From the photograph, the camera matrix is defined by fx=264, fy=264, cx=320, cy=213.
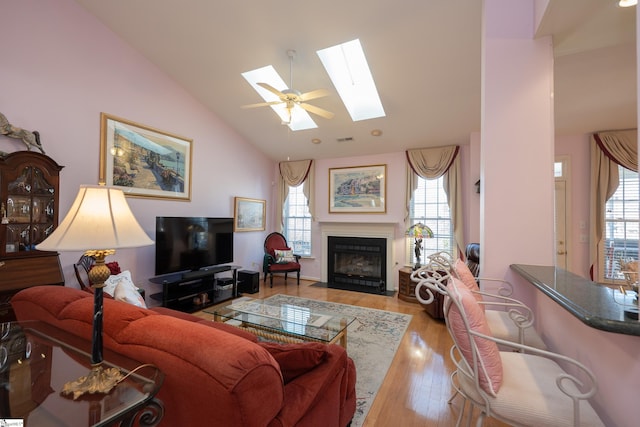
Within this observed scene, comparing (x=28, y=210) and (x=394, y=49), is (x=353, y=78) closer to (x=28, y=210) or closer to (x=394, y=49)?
(x=394, y=49)

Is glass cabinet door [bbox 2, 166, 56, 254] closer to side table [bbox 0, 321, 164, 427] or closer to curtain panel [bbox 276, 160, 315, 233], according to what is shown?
side table [bbox 0, 321, 164, 427]

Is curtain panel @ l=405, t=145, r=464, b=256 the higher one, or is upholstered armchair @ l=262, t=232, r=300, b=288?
curtain panel @ l=405, t=145, r=464, b=256

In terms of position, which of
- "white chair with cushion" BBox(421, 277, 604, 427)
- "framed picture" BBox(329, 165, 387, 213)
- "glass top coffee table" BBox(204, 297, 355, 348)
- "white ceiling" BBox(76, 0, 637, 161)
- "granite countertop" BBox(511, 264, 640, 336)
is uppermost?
"white ceiling" BBox(76, 0, 637, 161)

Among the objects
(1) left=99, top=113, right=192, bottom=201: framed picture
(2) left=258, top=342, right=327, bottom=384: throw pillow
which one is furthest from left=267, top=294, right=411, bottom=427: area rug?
(1) left=99, top=113, right=192, bottom=201: framed picture

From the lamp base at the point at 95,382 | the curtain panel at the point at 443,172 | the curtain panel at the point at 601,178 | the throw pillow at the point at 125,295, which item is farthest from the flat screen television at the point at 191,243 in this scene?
the curtain panel at the point at 601,178

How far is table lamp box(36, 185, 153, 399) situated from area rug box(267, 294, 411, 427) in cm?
161

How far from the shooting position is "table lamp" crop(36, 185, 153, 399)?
965 mm

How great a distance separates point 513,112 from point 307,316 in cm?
266

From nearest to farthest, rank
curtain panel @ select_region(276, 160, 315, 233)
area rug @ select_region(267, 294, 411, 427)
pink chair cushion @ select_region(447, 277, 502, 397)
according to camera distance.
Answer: pink chair cushion @ select_region(447, 277, 502, 397), area rug @ select_region(267, 294, 411, 427), curtain panel @ select_region(276, 160, 315, 233)

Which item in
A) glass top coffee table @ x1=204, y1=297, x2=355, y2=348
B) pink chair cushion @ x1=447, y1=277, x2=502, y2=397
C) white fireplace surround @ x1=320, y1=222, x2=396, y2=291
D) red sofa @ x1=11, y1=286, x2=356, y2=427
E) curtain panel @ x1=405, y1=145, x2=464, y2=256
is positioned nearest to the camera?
red sofa @ x1=11, y1=286, x2=356, y2=427

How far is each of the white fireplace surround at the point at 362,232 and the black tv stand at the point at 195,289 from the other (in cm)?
201

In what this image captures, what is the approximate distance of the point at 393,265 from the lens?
5238 millimetres

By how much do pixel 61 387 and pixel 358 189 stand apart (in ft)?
16.9

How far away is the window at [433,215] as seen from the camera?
4977 millimetres
